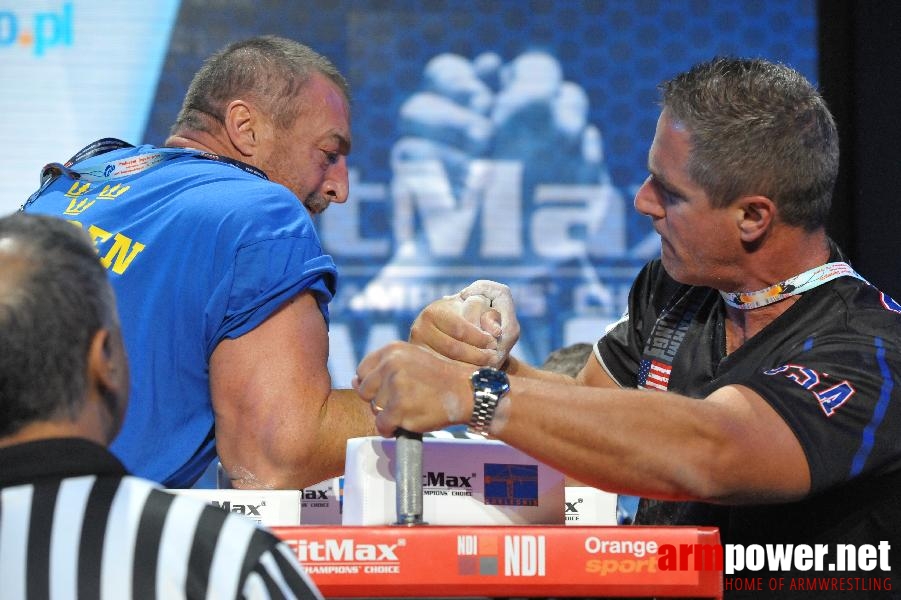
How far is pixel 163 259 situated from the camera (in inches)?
74.2

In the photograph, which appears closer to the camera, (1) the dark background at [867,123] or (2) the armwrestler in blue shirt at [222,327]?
(2) the armwrestler in blue shirt at [222,327]

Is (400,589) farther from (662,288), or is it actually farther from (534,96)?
(534,96)

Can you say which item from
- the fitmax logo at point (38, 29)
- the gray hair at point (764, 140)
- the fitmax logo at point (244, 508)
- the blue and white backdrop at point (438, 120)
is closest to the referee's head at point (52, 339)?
the fitmax logo at point (244, 508)

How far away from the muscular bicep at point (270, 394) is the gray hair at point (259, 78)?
62cm

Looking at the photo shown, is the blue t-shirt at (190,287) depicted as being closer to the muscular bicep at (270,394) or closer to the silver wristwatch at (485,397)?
the muscular bicep at (270,394)

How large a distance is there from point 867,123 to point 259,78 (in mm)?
2440

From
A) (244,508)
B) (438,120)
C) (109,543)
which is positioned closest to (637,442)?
(244,508)

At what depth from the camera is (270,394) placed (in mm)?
1804

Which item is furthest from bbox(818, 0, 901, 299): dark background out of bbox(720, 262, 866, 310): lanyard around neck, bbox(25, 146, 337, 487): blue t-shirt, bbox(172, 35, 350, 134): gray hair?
bbox(25, 146, 337, 487): blue t-shirt

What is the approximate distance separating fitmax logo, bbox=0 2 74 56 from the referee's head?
117 inches

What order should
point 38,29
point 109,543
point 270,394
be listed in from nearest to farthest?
point 109,543 → point 270,394 → point 38,29

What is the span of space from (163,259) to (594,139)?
2317 mm

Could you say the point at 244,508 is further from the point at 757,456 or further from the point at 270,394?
the point at 757,456

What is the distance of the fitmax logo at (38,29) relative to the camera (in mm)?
3809
